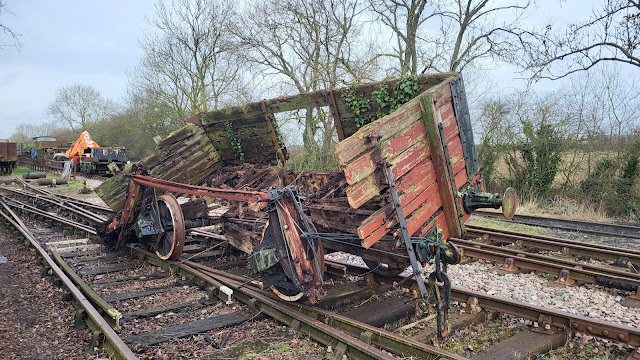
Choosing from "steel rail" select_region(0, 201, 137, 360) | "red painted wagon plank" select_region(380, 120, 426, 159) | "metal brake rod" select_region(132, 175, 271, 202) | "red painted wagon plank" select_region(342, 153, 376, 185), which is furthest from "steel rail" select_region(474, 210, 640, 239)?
"steel rail" select_region(0, 201, 137, 360)

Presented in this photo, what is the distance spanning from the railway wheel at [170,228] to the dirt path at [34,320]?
59.6 inches

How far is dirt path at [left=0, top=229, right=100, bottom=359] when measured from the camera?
4.01m

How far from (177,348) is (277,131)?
423cm

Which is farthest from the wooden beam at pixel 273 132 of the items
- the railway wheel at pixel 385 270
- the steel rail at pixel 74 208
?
the steel rail at pixel 74 208

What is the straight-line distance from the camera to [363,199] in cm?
380

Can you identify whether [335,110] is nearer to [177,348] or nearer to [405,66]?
[177,348]

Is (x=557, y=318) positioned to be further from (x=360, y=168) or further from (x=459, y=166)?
(x=360, y=168)

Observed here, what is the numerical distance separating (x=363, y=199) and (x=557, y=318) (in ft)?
6.66

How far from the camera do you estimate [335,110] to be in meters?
5.88

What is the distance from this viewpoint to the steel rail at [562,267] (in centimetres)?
534

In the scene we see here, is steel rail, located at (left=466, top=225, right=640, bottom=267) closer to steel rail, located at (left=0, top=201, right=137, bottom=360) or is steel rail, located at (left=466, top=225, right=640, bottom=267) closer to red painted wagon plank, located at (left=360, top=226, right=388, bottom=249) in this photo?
red painted wagon plank, located at (left=360, top=226, right=388, bottom=249)

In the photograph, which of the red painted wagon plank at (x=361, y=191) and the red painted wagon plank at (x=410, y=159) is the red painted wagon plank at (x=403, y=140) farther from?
the red painted wagon plank at (x=361, y=191)

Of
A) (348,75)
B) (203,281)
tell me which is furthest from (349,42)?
(203,281)

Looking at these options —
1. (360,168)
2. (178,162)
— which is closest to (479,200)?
(360,168)
